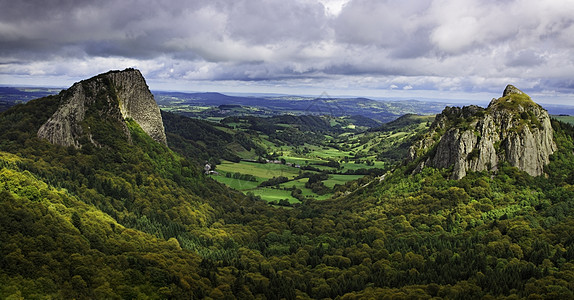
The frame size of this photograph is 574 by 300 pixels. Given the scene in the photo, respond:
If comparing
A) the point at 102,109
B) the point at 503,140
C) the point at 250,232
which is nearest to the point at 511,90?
the point at 503,140

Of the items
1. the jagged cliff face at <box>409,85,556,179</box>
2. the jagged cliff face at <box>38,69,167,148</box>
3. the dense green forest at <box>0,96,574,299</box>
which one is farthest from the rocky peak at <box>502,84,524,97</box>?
the jagged cliff face at <box>38,69,167,148</box>

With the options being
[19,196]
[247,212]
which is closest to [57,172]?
[19,196]

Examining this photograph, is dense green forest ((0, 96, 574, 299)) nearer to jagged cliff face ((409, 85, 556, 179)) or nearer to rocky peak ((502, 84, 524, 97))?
jagged cliff face ((409, 85, 556, 179))

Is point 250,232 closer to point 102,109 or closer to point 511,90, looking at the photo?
point 102,109

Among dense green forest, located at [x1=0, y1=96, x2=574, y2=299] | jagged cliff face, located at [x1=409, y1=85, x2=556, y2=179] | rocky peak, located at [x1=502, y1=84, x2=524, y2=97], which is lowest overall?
dense green forest, located at [x1=0, y1=96, x2=574, y2=299]

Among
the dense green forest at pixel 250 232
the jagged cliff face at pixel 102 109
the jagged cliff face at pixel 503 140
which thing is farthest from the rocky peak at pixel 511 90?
the jagged cliff face at pixel 102 109

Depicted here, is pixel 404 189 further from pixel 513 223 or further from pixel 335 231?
pixel 513 223
